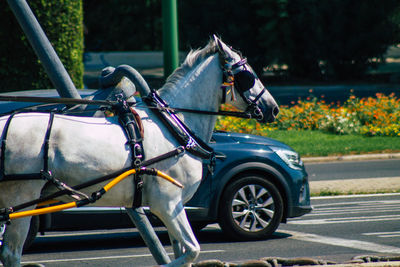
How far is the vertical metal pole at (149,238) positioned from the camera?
5.89 m

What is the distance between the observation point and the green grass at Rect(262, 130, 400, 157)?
1728 centimetres

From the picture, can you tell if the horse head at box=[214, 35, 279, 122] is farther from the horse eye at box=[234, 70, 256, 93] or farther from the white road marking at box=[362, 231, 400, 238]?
the white road marking at box=[362, 231, 400, 238]

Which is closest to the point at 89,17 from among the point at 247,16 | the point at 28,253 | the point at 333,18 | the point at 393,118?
the point at 247,16

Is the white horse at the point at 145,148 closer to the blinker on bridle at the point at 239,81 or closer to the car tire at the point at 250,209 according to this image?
the blinker on bridle at the point at 239,81

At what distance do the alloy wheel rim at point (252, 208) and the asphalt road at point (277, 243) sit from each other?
0.75ft

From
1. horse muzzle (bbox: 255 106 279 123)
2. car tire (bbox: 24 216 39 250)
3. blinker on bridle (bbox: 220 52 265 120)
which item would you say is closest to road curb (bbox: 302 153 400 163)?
car tire (bbox: 24 216 39 250)

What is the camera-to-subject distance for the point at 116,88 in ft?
20.3

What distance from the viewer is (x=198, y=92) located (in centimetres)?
582

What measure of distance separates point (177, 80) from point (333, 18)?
31333 millimetres

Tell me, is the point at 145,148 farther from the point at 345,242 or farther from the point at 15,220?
the point at 345,242

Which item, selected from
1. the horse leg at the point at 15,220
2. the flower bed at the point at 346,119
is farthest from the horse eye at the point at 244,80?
the flower bed at the point at 346,119

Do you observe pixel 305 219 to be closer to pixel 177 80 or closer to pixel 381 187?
pixel 381 187

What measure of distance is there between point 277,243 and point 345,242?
31.5 inches

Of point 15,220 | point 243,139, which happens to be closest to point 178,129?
point 15,220
